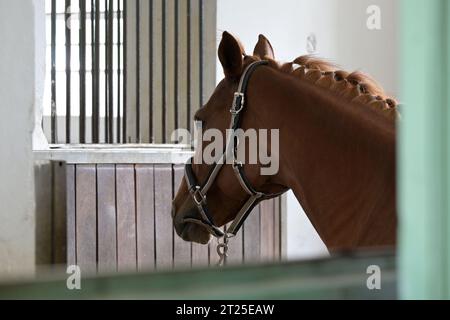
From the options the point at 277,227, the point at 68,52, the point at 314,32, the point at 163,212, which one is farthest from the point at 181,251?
the point at 314,32

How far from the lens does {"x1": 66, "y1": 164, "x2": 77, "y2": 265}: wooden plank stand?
2229 mm

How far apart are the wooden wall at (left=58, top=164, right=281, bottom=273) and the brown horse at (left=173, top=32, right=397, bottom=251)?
0.73 meters

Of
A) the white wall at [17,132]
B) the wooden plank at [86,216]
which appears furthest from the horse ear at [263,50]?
the wooden plank at [86,216]

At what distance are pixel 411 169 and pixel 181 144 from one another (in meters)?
2.17

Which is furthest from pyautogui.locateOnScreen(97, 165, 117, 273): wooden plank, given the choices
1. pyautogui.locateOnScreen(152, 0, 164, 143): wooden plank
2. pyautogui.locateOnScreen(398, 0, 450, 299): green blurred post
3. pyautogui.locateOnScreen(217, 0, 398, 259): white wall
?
pyautogui.locateOnScreen(398, 0, 450, 299): green blurred post

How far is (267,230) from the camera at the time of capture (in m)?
2.62

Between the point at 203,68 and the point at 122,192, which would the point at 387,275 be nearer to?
the point at 122,192

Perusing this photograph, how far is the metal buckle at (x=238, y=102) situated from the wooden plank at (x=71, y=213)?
0.94 m

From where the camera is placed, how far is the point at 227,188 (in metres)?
1.59

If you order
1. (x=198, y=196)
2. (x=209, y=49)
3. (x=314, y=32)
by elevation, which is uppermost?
(x=314, y=32)

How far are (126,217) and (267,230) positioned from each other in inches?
23.1

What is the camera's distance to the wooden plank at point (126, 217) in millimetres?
2312

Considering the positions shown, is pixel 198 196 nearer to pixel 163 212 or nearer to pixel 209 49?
pixel 163 212
